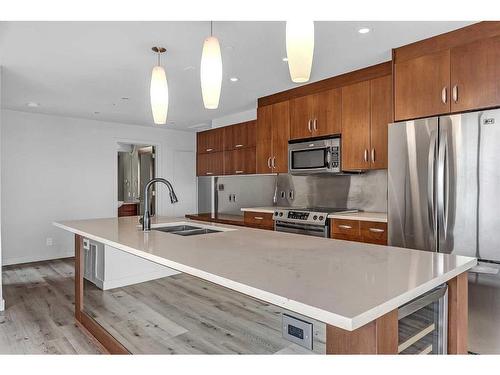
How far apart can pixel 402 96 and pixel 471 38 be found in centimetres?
59

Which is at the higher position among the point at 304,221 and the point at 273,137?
the point at 273,137

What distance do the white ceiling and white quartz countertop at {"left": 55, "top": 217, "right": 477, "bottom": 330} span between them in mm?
1502

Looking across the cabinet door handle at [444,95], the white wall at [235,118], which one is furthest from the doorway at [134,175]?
the cabinet door handle at [444,95]

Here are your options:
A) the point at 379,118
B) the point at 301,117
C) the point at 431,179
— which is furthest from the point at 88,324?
the point at 379,118

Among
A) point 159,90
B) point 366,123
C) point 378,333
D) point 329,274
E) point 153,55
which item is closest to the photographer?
point 378,333

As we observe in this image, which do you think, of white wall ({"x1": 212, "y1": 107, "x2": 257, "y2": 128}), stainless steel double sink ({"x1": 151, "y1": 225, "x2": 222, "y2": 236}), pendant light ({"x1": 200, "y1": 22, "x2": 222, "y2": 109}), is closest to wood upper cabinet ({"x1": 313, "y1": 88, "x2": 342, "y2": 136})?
white wall ({"x1": 212, "y1": 107, "x2": 257, "y2": 128})

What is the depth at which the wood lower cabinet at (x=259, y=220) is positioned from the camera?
13.7ft

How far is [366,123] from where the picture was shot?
333cm

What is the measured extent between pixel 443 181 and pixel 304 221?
4.77 ft

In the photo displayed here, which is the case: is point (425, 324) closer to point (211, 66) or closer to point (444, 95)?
point (211, 66)

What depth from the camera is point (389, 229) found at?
2.83 meters

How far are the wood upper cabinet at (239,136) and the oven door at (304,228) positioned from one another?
52.3 inches
